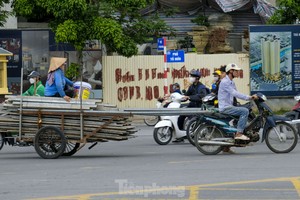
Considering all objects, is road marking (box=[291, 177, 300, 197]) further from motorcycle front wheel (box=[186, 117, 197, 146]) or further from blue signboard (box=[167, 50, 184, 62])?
blue signboard (box=[167, 50, 184, 62])

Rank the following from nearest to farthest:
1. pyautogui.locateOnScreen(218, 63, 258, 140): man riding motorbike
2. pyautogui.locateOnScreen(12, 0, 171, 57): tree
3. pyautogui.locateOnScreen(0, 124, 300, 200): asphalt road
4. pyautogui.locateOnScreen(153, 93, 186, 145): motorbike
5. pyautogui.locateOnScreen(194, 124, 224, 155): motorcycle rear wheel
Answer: pyautogui.locateOnScreen(0, 124, 300, 200): asphalt road
pyautogui.locateOnScreen(218, 63, 258, 140): man riding motorbike
pyautogui.locateOnScreen(194, 124, 224, 155): motorcycle rear wheel
pyautogui.locateOnScreen(153, 93, 186, 145): motorbike
pyautogui.locateOnScreen(12, 0, 171, 57): tree

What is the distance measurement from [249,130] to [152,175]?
3.72 m

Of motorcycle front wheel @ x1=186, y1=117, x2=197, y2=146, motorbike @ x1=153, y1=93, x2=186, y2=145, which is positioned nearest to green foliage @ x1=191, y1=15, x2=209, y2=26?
motorbike @ x1=153, y1=93, x2=186, y2=145

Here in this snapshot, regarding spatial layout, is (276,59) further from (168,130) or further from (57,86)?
(57,86)

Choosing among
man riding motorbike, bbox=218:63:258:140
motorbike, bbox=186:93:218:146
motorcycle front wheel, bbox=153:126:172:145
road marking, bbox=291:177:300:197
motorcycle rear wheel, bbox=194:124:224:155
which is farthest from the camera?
motorcycle front wheel, bbox=153:126:172:145

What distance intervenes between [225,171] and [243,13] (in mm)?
27223

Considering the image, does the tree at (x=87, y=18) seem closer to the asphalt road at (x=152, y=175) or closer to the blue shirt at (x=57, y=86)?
the asphalt road at (x=152, y=175)

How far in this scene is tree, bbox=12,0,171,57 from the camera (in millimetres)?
30438

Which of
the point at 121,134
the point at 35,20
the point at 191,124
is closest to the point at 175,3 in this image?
the point at 35,20

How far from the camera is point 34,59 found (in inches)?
1286

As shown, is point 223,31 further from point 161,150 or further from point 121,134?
point 121,134

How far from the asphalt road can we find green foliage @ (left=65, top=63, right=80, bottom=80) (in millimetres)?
13573

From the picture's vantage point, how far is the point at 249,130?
1620cm

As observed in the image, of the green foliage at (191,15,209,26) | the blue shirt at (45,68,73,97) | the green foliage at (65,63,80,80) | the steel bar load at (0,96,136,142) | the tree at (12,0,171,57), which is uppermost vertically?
the green foliage at (191,15,209,26)
